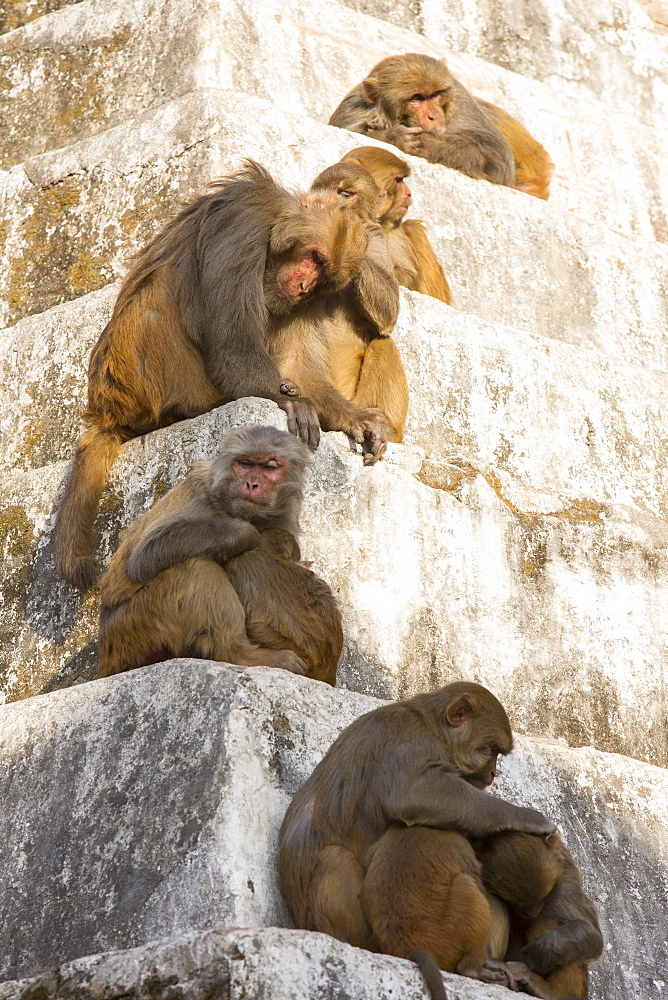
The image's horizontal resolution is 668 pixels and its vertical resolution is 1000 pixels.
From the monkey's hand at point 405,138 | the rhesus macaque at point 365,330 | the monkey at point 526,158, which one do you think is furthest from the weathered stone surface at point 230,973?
the monkey at point 526,158

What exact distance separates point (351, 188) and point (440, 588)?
2309mm

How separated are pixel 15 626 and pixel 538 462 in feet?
9.60

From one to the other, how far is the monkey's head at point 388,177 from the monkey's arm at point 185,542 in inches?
129

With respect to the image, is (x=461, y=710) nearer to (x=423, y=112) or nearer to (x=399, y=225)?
(x=399, y=225)

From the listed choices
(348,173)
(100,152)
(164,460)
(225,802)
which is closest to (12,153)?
(100,152)

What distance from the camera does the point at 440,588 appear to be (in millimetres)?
5695

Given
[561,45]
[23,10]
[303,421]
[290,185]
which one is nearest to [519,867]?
[303,421]

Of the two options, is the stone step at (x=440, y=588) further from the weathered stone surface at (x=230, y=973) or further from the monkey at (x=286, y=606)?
the weathered stone surface at (x=230, y=973)

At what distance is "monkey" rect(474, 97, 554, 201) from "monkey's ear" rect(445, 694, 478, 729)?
22.3 ft

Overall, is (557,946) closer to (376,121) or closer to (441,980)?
(441,980)

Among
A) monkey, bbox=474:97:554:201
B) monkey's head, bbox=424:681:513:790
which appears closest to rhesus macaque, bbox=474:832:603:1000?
monkey's head, bbox=424:681:513:790

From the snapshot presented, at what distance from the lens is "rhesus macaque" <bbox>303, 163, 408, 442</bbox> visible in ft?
21.1

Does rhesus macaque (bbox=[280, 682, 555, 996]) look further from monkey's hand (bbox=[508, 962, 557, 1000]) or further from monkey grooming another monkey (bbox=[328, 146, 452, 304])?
monkey grooming another monkey (bbox=[328, 146, 452, 304])

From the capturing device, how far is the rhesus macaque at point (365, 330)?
21.1 feet
